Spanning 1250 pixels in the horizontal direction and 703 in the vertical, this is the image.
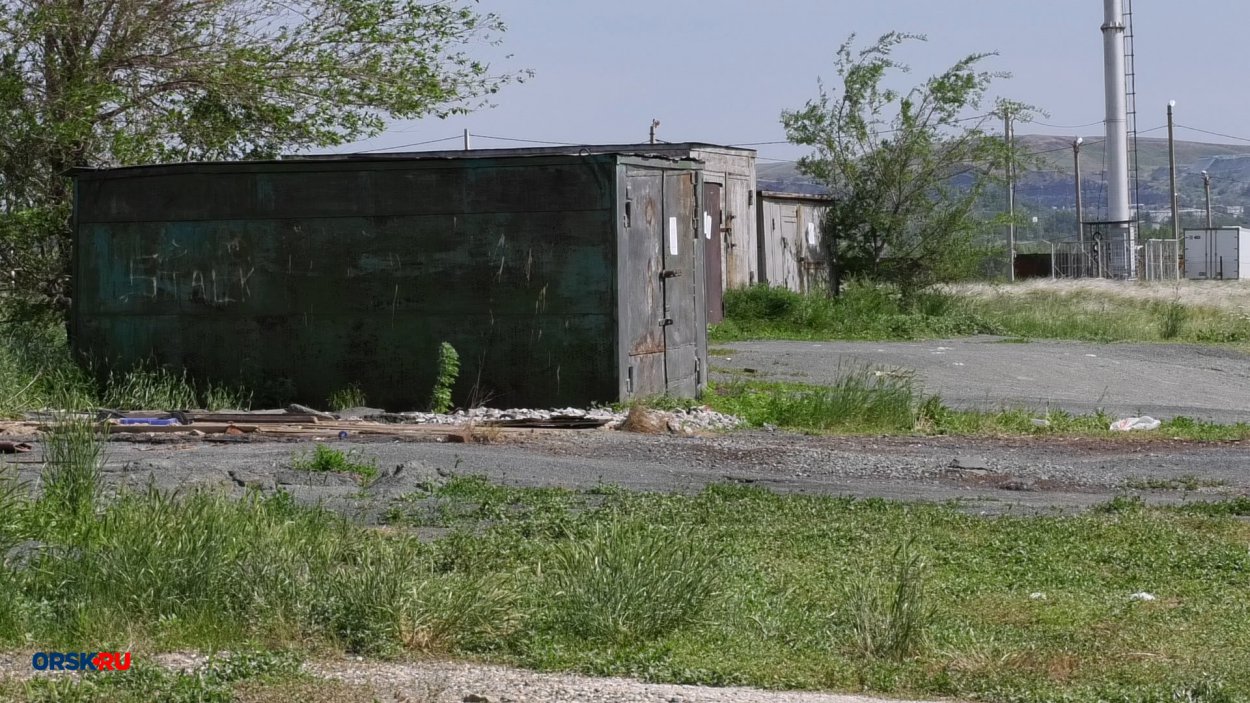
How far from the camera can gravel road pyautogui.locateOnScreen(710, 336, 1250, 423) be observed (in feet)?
56.2

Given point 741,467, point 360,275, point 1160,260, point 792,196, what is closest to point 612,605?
point 741,467

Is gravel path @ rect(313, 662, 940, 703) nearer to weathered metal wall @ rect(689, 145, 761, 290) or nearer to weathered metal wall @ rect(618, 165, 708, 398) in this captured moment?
weathered metal wall @ rect(618, 165, 708, 398)

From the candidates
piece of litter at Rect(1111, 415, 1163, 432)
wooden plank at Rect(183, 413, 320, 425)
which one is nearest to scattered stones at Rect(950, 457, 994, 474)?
piece of litter at Rect(1111, 415, 1163, 432)

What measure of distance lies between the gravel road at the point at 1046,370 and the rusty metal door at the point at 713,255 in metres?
1.77

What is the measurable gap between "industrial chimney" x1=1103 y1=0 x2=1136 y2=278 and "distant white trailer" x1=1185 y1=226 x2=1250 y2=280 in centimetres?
1477

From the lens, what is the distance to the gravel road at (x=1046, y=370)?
17.1m

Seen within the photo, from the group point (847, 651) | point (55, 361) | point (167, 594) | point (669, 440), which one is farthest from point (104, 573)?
point (55, 361)

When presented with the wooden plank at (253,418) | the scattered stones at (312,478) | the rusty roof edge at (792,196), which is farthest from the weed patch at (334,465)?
the rusty roof edge at (792,196)

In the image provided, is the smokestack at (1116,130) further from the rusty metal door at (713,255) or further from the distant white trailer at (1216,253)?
the rusty metal door at (713,255)

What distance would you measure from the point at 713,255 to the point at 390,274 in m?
11.2

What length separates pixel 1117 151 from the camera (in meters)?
50.8

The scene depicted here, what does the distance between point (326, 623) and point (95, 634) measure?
0.91 metres

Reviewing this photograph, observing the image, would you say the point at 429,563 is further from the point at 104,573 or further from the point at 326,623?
the point at 104,573

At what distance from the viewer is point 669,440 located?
1279cm
